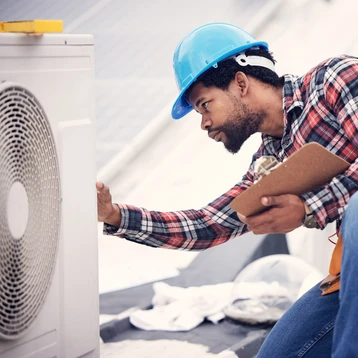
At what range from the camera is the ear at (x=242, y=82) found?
87.3 inches

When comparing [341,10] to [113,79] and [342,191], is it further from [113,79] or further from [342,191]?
[342,191]

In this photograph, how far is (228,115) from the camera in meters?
2.22

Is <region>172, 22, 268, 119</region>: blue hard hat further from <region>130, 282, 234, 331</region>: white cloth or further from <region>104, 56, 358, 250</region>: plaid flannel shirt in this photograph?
<region>130, 282, 234, 331</region>: white cloth

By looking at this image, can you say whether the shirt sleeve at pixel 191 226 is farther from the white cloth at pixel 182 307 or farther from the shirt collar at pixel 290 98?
the white cloth at pixel 182 307

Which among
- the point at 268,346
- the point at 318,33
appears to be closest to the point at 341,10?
the point at 318,33

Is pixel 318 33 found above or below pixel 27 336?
above

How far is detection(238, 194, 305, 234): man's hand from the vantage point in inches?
69.4

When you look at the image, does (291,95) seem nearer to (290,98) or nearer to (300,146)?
(290,98)

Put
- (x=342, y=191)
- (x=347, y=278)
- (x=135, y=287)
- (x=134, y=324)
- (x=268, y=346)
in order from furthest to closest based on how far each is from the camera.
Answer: (x=135, y=287) < (x=134, y=324) < (x=268, y=346) < (x=342, y=191) < (x=347, y=278)

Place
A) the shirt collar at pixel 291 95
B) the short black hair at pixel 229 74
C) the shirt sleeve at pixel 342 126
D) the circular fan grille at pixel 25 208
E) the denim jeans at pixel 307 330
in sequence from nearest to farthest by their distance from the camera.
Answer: the circular fan grille at pixel 25 208
the shirt sleeve at pixel 342 126
the denim jeans at pixel 307 330
the shirt collar at pixel 291 95
the short black hair at pixel 229 74

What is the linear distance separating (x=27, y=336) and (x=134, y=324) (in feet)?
6.94

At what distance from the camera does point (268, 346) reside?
2.07m

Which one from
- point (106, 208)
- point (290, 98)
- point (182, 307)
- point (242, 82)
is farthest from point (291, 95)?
point (182, 307)

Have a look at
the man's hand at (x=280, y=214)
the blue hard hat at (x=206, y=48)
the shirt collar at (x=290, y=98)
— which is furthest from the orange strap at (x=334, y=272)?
the blue hard hat at (x=206, y=48)
